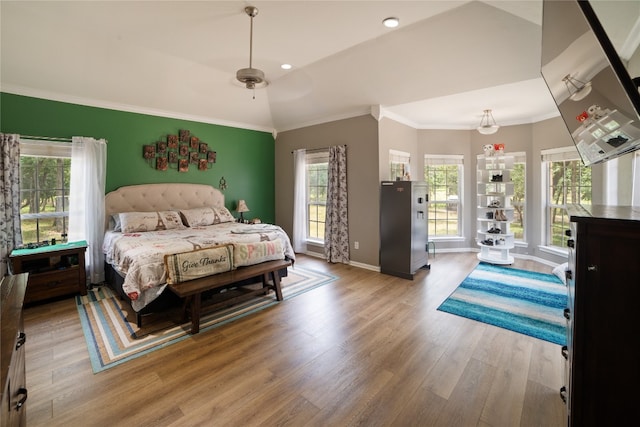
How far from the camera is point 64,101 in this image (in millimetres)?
3590

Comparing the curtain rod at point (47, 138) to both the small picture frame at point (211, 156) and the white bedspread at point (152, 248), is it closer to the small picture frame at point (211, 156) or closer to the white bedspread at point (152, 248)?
the white bedspread at point (152, 248)

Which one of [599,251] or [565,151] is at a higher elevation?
[565,151]

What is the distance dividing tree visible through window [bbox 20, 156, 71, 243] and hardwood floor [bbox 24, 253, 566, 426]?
1129 mm

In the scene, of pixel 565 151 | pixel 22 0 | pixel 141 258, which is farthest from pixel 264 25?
Answer: pixel 565 151

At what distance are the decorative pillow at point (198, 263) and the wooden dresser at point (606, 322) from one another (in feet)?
8.79

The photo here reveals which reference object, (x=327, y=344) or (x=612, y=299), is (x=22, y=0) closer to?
(x=327, y=344)

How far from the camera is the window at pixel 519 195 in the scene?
5.13 metres

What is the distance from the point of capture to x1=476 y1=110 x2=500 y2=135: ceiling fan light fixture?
14.1 ft

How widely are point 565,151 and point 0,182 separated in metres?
7.64

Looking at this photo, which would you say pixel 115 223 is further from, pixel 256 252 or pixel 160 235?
pixel 256 252

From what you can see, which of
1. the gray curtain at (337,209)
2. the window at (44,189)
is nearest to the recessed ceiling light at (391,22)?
the gray curtain at (337,209)

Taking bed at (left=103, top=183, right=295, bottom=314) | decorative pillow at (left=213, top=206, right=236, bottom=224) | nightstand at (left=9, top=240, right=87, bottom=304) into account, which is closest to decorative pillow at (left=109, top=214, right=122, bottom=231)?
bed at (left=103, top=183, right=295, bottom=314)

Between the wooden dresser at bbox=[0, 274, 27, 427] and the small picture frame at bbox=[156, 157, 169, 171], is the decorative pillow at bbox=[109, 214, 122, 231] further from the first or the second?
the wooden dresser at bbox=[0, 274, 27, 427]

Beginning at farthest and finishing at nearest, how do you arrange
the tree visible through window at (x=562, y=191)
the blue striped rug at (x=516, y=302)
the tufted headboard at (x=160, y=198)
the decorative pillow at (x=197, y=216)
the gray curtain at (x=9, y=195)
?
the tree visible through window at (x=562, y=191) → the decorative pillow at (x=197, y=216) → the tufted headboard at (x=160, y=198) → the gray curtain at (x=9, y=195) → the blue striped rug at (x=516, y=302)
